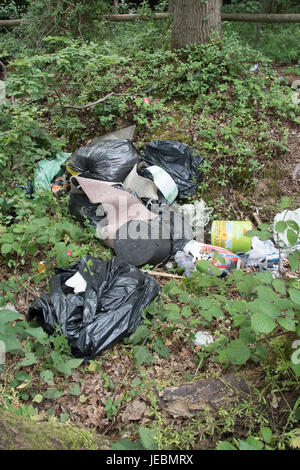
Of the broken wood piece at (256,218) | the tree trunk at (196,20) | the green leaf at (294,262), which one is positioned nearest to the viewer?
the green leaf at (294,262)

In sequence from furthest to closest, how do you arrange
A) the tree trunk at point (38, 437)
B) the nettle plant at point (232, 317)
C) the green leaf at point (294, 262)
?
the green leaf at point (294, 262) < the nettle plant at point (232, 317) < the tree trunk at point (38, 437)

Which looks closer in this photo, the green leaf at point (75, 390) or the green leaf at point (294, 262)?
the green leaf at point (294, 262)

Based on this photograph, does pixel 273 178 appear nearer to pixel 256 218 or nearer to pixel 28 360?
pixel 256 218

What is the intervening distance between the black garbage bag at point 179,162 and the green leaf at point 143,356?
6.20ft

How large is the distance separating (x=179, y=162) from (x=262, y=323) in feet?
8.31

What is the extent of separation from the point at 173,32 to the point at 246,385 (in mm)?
4406

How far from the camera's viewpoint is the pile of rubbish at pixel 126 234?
2166 mm

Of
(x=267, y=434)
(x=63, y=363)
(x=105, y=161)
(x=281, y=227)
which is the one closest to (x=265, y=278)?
(x=281, y=227)

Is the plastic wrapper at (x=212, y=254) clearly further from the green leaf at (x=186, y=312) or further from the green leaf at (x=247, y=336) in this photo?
the green leaf at (x=247, y=336)

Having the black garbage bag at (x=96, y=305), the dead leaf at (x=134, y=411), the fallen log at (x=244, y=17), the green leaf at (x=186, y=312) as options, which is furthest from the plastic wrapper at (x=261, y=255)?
the fallen log at (x=244, y=17)

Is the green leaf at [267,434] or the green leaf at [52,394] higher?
the green leaf at [267,434]

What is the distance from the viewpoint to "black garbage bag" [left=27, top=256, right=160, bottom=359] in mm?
2080

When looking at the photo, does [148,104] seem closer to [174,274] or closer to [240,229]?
[240,229]

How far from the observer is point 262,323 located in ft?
4.32
